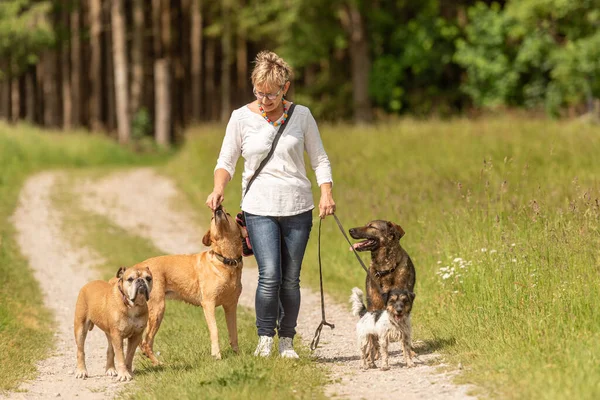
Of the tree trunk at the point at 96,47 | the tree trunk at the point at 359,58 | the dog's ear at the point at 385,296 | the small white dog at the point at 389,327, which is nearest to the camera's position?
the small white dog at the point at 389,327

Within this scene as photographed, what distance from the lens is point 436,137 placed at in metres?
20.0

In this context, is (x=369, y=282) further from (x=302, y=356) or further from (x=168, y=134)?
(x=168, y=134)

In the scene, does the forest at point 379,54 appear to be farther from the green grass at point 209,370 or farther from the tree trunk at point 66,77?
the green grass at point 209,370

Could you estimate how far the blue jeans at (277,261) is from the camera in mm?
7305

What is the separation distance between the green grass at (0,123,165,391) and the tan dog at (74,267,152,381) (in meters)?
0.85

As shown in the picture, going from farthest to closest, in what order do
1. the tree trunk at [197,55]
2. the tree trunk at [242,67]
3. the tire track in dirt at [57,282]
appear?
the tree trunk at [242,67] < the tree trunk at [197,55] < the tire track in dirt at [57,282]

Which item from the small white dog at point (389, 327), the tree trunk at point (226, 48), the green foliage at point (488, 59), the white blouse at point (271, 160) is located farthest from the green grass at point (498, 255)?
the tree trunk at point (226, 48)

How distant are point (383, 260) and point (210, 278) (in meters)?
1.48

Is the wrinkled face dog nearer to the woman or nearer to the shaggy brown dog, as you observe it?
the woman

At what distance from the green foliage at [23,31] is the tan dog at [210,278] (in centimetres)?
3079

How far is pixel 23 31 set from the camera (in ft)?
119

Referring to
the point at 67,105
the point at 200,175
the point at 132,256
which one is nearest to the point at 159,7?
the point at 67,105

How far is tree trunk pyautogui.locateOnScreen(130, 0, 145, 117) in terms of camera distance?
38.5 metres

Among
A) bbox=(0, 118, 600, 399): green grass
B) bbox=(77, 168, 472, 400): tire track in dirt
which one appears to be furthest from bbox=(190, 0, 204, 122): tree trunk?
bbox=(0, 118, 600, 399): green grass
